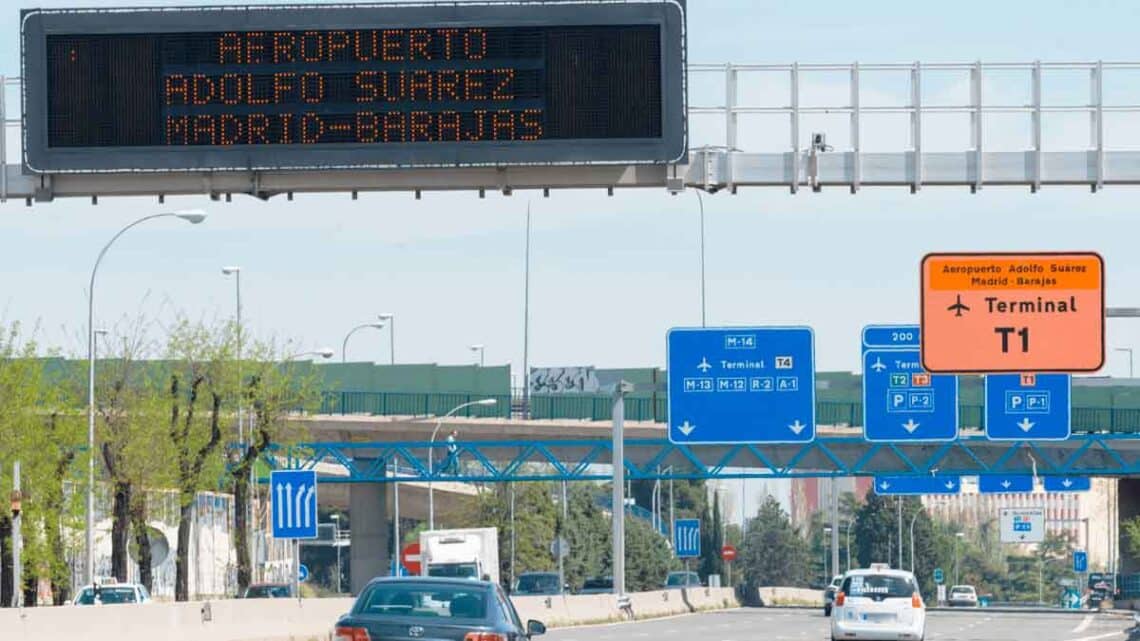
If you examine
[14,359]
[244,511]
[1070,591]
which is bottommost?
[1070,591]

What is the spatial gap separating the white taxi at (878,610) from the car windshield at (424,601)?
A: 922 inches

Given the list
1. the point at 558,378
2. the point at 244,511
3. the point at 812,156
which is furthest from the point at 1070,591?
the point at 812,156

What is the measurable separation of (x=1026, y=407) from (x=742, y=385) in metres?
7.96

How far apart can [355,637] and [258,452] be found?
4454cm

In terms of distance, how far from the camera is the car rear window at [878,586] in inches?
1766

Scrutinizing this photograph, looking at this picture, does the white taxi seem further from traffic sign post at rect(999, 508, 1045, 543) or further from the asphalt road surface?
traffic sign post at rect(999, 508, 1045, 543)

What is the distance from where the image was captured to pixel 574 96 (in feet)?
75.5

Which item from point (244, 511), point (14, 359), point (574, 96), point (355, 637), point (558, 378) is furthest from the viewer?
point (558, 378)

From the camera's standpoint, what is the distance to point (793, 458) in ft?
262

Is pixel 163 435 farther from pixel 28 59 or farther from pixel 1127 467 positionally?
pixel 28 59

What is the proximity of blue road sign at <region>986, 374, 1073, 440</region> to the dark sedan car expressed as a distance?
36579 mm

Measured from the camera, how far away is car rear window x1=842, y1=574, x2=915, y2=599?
44.8 metres

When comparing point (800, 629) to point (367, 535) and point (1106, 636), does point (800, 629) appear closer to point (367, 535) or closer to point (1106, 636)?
point (1106, 636)

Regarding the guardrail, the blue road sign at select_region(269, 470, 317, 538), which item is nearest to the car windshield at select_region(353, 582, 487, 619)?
the blue road sign at select_region(269, 470, 317, 538)
